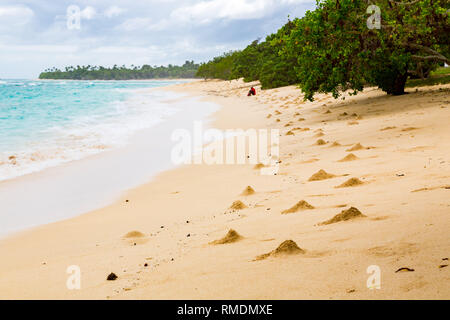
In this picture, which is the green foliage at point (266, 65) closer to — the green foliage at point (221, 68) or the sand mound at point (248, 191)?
the green foliage at point (221, 68)

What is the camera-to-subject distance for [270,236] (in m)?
4.68

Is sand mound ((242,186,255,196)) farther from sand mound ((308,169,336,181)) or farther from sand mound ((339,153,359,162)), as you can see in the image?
sand mound ((339,153,359,162))

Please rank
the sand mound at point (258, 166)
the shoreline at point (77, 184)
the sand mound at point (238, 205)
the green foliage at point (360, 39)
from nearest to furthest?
1. the sand mound at point (238, 205)
2. the shoreline at point (77, 184)
3. the sand mound at point (258, 166)
4. the green foliage at point (360, 39)

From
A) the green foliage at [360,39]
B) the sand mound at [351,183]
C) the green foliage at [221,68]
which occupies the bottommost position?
the sand mound at [351,183]

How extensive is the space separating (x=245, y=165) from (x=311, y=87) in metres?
8.91

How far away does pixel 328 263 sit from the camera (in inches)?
138

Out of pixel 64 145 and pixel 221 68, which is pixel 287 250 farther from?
pixel 221 68

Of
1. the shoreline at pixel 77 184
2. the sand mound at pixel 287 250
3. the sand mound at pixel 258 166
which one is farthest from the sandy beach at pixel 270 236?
the shoreline at pixel 77 184

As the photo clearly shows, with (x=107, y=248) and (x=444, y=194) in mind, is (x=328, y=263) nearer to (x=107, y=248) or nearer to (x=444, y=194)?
(x=444, y=194)

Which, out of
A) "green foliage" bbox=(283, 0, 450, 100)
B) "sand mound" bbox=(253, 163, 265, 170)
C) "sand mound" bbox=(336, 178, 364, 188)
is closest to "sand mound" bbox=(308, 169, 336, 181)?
"sand mound" bbox=(336, 178, 364, 188)

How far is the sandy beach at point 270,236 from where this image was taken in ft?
10.7

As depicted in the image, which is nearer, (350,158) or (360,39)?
(350,158)

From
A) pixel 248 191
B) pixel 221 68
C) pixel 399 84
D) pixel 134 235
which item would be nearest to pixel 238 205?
pixel 248 191

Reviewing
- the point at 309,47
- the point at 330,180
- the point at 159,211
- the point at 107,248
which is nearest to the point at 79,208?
the point at 159,211
